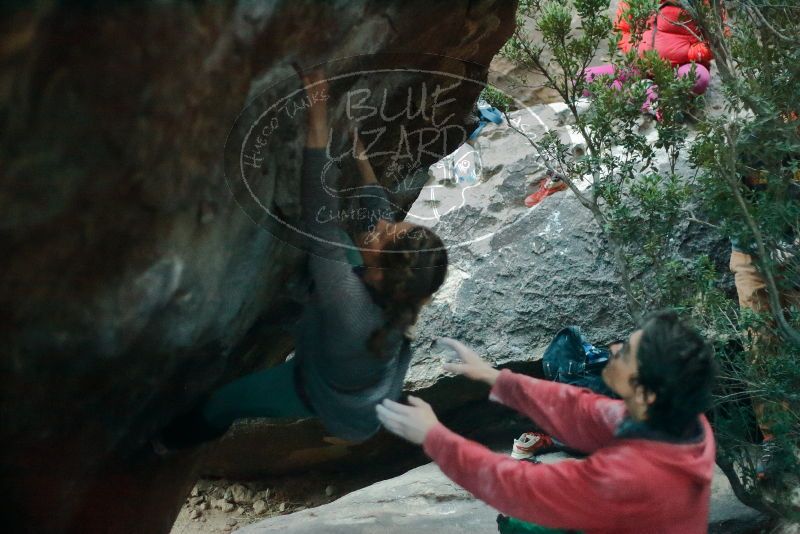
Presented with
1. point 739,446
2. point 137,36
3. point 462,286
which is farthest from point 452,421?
point 137,36

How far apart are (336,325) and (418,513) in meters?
1.82

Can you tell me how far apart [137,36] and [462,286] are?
2.95 metres

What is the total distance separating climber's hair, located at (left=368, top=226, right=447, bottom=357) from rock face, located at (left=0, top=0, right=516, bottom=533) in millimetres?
203

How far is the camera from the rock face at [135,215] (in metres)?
1.48

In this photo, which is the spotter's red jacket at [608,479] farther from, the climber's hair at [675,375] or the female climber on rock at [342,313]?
the female climber on rock at [342,313]

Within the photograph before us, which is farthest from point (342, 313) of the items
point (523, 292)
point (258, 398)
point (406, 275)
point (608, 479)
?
point (523, 292)

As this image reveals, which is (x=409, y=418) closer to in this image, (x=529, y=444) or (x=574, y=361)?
(x=529, y=444)

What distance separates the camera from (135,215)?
175 cm

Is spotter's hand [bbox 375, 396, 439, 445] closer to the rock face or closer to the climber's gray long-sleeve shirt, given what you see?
the climber's gray long-sleeve shirt

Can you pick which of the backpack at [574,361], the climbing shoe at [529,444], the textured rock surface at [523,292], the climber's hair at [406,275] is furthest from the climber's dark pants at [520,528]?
the textured rock surface at [523,292]

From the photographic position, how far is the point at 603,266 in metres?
4.38

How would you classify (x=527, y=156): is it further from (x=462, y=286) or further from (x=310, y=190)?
(x=310, y=190)

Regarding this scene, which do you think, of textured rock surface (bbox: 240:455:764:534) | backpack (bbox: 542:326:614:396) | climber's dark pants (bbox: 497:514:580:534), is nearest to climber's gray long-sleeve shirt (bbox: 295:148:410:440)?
climber's dark pants (bbox: 497:514:580:534)

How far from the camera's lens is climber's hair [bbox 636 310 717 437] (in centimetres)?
197
